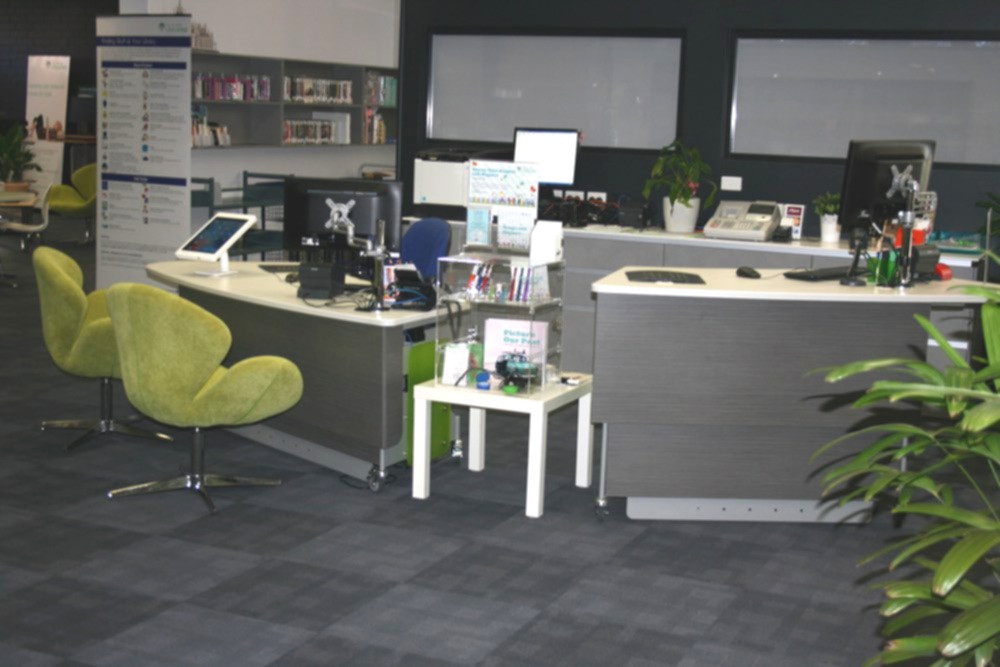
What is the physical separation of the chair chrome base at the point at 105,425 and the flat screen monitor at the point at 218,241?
77 centimetres

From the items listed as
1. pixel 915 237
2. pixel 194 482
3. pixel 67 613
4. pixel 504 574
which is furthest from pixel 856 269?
pixel 67 613

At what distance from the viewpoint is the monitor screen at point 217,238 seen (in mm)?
5926

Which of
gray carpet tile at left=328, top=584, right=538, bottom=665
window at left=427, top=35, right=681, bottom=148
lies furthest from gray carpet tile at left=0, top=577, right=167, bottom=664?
window at left=427, top=35, right=681, bottom=148

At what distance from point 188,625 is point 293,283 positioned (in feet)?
7.98

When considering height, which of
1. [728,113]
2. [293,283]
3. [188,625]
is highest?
[728,113]

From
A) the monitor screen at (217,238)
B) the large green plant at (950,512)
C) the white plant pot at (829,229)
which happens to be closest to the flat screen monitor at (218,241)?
the monitor screen at (217,238)

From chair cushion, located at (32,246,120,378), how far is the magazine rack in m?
1.67

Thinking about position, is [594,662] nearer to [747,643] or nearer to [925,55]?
[747,643]

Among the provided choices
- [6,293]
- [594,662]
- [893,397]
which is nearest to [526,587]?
[594,662]

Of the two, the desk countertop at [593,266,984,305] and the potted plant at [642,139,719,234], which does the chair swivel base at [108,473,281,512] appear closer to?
the desk countertop at [593,266,984,305]

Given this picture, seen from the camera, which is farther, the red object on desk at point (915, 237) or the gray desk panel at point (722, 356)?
the red object on desk at point (915, 237)

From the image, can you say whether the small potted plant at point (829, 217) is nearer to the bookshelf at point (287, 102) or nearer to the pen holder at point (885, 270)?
the pen holder at point (885, 270)

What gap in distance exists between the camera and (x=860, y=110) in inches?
312

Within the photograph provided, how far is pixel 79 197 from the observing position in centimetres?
1294
